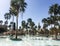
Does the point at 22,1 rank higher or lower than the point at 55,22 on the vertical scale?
higher

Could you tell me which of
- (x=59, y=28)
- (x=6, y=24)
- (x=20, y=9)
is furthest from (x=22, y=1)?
(x=6, y=24)

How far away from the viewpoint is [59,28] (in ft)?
172

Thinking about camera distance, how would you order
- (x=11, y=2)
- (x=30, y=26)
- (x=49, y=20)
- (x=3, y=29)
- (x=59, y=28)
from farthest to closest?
(x=30, y=26) → (x=3, y=29) → (x=59, y=28) → (x=49, y=20) → (x=11, y=2)

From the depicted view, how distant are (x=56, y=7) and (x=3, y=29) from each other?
136 feet

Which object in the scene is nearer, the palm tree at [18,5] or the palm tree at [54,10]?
the palm tree at [18,5]

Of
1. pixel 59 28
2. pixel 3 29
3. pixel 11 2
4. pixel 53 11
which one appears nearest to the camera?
pixel 11 2

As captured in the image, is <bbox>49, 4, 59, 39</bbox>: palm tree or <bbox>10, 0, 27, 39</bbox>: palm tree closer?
<bbox>10, 0, 27, 39</bbox>: palm tree

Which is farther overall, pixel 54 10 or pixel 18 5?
pixel 54 10

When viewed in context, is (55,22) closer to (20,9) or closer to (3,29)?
(20,9)

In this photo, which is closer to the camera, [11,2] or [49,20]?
[11,2]

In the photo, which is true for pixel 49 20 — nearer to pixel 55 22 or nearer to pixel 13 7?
pixel 55 22

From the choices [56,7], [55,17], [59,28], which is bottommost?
[59,28]

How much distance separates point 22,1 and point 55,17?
36.8 ft

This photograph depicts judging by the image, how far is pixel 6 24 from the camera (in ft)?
295
